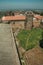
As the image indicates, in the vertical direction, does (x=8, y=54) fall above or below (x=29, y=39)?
above

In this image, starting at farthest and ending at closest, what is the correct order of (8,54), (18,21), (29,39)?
(18,21), (29,39), (8,54)

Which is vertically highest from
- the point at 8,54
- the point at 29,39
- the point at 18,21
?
the point at 8,54

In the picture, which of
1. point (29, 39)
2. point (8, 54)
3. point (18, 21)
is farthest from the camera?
point (18, 21)

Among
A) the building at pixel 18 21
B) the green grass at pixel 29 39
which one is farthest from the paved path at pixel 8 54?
the building at pixel 18 21

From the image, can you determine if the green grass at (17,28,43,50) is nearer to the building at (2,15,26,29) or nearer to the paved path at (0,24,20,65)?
the paved path at (0,24,20,65)

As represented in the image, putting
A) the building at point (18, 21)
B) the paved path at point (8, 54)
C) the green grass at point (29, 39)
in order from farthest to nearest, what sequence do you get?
the building at point (18, 21)
the green grass at point (29, 39)
the paved path at point (8, 54)

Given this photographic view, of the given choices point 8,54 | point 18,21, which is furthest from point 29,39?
point 18,21

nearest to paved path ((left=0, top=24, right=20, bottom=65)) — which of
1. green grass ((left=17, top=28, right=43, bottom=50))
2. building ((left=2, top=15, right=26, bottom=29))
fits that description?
green grass ((left=17, top=28, right=43, bottom=50))

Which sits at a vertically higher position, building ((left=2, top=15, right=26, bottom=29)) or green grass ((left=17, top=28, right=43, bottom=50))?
green grass ((left=17, top=28, right=43, bottom=50))

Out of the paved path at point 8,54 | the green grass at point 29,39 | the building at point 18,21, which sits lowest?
the building at point 18,21

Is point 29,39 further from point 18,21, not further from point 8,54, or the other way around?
point 18,21

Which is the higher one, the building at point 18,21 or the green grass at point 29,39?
the green grass at point 29,39

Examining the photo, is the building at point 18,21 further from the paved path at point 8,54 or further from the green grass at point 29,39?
the paved path at point 8,54
